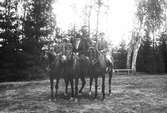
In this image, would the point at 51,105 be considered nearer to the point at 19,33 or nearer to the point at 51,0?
the point at 19,33

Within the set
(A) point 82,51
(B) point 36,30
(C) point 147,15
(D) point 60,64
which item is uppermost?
(C) point 147,15

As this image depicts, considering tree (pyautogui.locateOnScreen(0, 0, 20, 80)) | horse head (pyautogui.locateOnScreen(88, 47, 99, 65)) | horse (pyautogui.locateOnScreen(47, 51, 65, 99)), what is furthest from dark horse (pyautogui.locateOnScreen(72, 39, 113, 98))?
tree (pyautogui.locateOnScreen(0, 0, 20, 80))

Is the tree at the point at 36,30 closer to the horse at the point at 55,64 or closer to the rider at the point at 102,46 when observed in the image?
the rider at the point at 102,46

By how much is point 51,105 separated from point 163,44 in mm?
30411

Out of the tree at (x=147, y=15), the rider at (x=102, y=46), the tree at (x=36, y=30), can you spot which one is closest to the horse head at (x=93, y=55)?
the rider at (x=102, y=46)

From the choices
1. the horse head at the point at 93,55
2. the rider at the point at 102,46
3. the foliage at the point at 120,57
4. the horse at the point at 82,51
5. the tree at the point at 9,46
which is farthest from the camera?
the foliage at the point at 120,57

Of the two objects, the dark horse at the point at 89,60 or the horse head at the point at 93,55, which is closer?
the dark horse at the point at 89,60

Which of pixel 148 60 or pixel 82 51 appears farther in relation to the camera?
pixel 148 60

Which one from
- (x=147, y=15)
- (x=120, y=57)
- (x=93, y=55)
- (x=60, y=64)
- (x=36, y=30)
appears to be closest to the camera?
(x=60, y=64)

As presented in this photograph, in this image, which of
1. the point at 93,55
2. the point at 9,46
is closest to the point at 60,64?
the point at 93,55

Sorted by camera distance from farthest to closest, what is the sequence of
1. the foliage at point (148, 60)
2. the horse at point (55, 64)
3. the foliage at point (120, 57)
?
1. the foliage at point (120, 57)
2. the foliage at point (148, 60)
3. the horse at point (55, 64)

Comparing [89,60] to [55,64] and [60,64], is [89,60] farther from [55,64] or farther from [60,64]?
[55,64]

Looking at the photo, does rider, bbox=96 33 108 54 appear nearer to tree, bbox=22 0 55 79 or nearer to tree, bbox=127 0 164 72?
tree, bbox=22 0 55 79

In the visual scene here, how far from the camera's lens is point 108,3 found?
35781 mm
